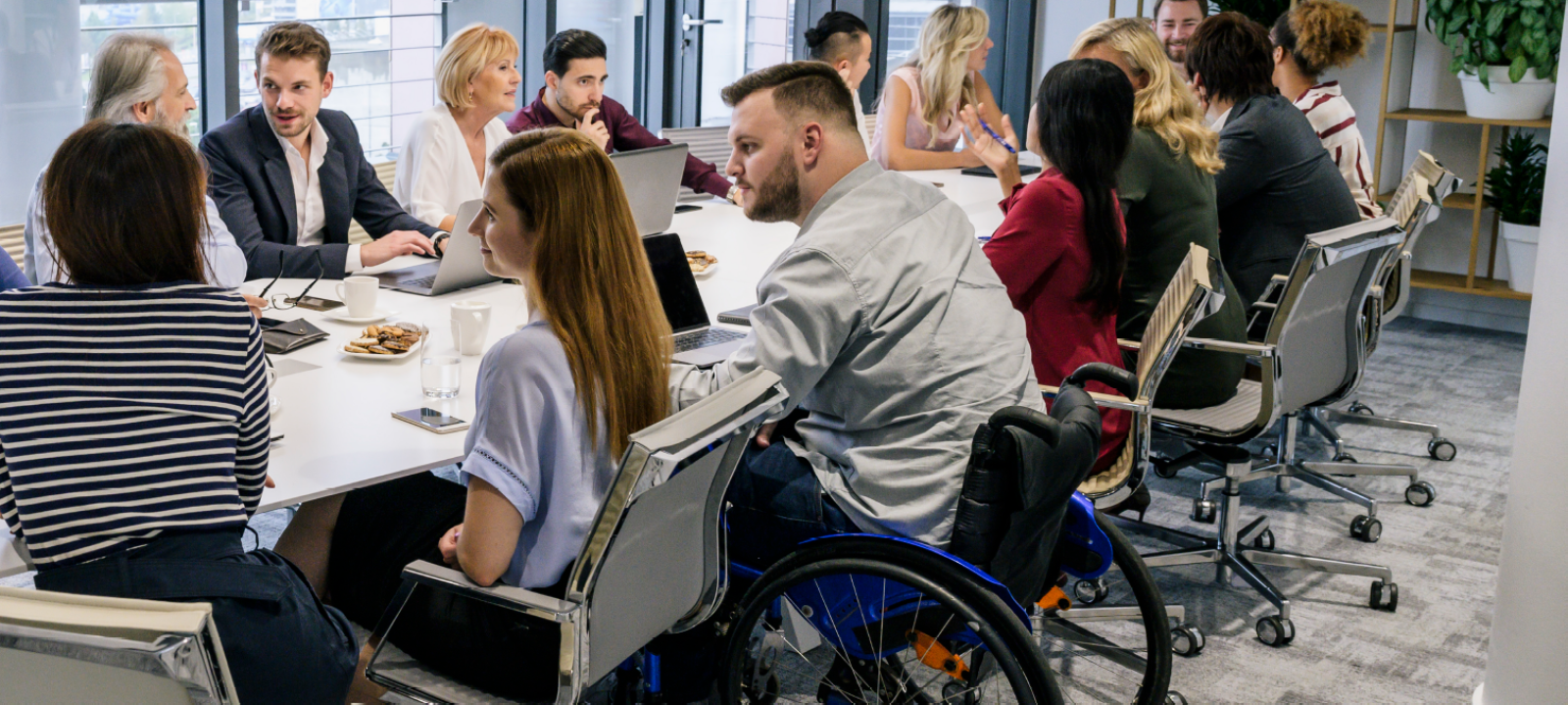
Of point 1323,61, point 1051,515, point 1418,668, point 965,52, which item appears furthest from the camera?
point 965,52

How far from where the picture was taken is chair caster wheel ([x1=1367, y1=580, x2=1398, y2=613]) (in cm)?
303

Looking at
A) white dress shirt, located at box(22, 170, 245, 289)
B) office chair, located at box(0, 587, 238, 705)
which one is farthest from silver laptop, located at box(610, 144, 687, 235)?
office chair, located at box(0, 587, 238, 705)

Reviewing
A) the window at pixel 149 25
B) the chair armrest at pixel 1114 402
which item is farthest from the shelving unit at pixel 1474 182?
the window at pixel 149 25

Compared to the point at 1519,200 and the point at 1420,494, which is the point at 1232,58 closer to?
the point at 1420,494

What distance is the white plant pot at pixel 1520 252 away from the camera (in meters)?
5.57

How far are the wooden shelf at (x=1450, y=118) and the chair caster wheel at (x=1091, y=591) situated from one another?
3.72 meters

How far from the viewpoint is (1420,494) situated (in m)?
3.74

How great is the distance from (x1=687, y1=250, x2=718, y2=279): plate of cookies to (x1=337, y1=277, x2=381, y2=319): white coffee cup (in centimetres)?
83

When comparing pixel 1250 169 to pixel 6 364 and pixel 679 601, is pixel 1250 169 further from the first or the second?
pixel 6 364

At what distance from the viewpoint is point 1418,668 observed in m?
2.74

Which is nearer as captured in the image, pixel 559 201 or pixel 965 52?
pixel 559 201

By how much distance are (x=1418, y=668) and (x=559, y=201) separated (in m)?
2.06

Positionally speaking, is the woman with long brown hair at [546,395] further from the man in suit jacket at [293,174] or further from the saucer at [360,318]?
the man in suit jacket at [293,174]

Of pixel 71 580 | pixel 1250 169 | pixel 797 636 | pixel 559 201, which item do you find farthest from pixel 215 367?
pixel 1250 169
